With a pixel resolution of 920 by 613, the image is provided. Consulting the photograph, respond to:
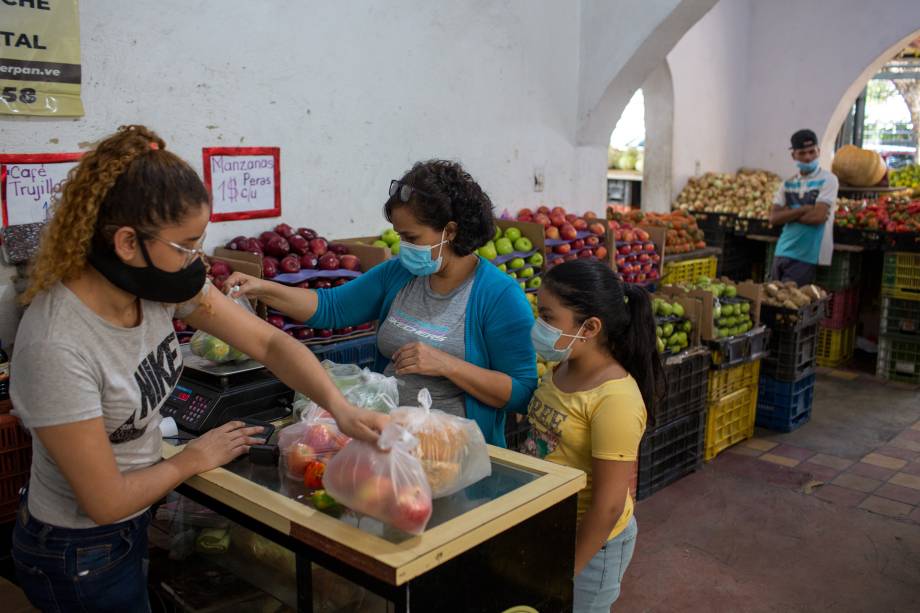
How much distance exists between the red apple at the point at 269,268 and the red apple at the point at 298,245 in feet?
0.64

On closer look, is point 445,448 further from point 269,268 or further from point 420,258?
point 269,268

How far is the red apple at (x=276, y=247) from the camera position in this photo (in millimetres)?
3938

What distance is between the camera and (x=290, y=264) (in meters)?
3.81

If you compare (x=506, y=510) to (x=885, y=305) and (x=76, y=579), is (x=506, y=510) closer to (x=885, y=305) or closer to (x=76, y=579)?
(x=76, y=579)

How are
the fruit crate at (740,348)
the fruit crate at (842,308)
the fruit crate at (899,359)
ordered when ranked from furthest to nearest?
the fruit crate at (842,308) < the fruit crate at (899,359) < the fruit crate at (740,348)

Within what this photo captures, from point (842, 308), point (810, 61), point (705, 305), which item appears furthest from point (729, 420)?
point (810, 61)

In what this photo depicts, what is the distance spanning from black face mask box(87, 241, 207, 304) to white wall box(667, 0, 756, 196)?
7659mm

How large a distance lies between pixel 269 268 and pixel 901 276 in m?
5.47

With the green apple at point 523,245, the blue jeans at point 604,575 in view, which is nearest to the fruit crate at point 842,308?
the green apple at point 523,245

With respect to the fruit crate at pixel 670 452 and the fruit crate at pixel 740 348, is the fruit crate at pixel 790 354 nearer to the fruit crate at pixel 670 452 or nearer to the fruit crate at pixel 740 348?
the fruit crate at pixel 740 348

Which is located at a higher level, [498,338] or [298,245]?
[298,245]

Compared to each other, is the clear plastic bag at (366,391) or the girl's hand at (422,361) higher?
the girl's hand at (422,361)

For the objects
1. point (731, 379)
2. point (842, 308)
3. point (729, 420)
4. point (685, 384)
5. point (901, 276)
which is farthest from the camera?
point (842, 308)

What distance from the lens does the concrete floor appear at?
3.52m
